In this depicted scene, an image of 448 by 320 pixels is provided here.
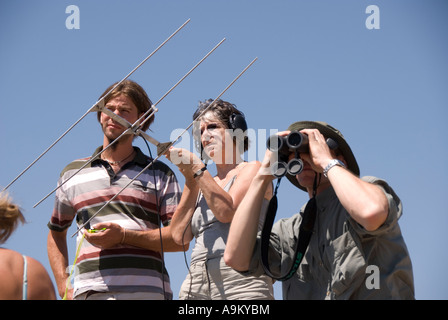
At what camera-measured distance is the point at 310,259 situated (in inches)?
151

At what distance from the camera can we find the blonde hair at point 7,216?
434 centimetres

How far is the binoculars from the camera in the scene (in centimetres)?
376

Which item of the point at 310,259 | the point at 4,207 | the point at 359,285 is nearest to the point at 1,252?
the point at 4,207

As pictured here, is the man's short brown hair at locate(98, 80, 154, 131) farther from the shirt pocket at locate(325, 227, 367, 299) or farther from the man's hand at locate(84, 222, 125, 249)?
the shirt pocket at locate(325, 227, 367, 299)

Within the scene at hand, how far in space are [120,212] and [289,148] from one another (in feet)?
6.05

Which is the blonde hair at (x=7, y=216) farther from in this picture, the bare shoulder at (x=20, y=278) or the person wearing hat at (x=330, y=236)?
the person wearing hat at (x=330, y=236)

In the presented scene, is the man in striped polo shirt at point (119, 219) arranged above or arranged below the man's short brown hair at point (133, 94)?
below

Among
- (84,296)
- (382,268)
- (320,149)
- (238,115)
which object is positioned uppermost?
(238,115)

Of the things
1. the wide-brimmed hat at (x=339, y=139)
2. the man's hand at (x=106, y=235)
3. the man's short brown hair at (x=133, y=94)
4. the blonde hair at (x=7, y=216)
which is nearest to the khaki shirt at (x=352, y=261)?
the wide-brimmed hat at (x=339, y=139)

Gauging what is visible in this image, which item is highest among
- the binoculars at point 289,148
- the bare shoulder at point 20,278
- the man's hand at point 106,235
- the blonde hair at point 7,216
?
the binoculars at point 289,148

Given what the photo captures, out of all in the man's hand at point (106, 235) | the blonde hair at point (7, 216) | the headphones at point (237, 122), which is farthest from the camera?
the headphones at point (237, 122)

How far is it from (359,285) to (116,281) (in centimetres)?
209

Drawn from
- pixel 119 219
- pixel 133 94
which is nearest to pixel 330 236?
pixel 119 219
